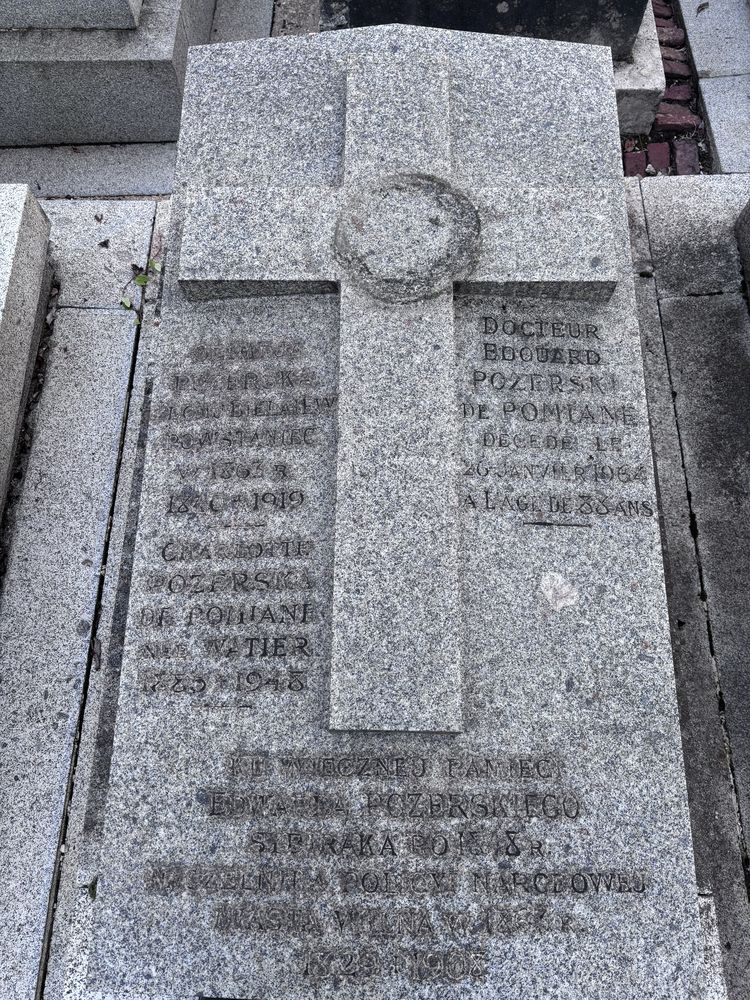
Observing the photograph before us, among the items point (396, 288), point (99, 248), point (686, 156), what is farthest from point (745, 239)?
point (99, 248)

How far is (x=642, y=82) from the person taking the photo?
449 centimetres

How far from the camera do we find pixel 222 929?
2.33 meters

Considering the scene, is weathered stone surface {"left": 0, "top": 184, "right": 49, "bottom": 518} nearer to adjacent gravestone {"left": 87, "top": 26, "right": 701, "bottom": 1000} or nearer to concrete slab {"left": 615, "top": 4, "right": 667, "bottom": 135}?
adjacent gravestone {"left": 87, "top": 26, "right": 701, "bottom": 1000}

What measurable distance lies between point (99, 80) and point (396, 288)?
276 centimetres

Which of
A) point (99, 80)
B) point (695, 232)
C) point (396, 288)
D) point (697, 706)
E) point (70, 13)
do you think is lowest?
point (697, 706)

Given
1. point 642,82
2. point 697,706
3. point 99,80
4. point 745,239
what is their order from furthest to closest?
1. point 642,82
2. point 99,80
3. point 745,239
4. point 697,706

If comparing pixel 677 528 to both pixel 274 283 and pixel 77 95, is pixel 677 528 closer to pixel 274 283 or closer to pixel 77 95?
pixel 274 283

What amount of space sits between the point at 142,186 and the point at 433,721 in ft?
12.3

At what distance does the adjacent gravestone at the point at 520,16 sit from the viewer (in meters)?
4.27

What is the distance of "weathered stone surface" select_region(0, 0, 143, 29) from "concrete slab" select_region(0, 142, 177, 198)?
65 centimetres

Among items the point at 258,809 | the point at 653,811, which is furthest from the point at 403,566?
the point at 653,811

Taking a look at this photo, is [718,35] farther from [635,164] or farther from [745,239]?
[745,239]

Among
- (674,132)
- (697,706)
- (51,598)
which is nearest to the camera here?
(697,706)

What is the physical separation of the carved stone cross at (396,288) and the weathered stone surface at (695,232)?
35.8 inches
